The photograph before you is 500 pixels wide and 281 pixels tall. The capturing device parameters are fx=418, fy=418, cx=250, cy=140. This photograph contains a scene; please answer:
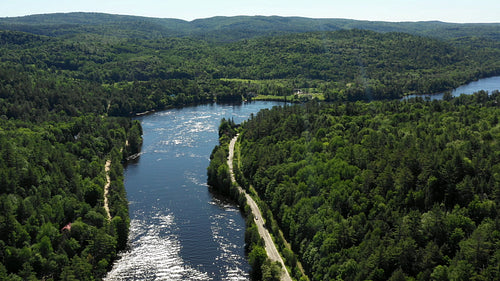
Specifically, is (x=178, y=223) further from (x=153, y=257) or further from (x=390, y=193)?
(x=390, y=193)

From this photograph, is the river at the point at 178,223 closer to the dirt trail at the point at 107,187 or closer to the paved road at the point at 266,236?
the paved road at the point at 266,236

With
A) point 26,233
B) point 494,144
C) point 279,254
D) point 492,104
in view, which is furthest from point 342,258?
point 492,104

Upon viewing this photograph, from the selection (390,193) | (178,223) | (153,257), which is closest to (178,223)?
(178,223)

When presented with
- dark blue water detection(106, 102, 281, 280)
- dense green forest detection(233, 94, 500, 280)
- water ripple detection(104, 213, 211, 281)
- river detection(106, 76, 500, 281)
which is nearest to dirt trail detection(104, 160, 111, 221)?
river detection(106, 76, 500, 281)

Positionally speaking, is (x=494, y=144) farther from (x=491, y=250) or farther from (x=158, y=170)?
(x=158, y=170)

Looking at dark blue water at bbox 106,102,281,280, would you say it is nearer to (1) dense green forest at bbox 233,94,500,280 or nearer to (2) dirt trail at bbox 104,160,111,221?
(2) dirt trail at bbox 104,160,111,221

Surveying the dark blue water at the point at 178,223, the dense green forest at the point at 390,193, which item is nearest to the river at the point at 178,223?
the dark blue water at the point at 178,223
